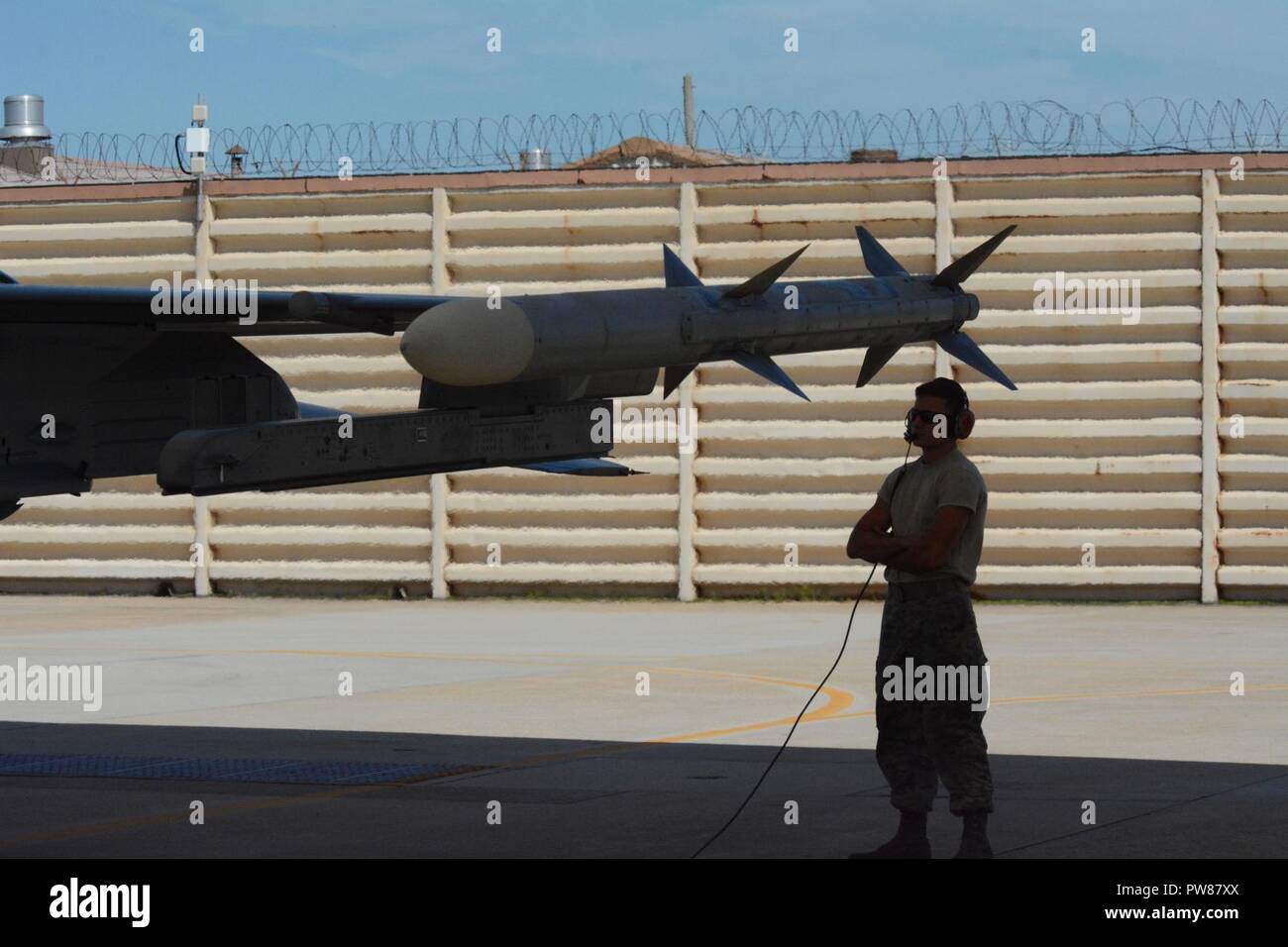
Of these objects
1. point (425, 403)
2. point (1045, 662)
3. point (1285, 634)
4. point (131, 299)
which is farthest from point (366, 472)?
point (1285, 634)

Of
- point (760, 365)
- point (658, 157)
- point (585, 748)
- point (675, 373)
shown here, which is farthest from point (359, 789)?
point (658, 157)

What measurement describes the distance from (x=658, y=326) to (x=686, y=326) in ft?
0.72

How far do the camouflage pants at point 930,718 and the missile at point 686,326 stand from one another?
1.48 metres

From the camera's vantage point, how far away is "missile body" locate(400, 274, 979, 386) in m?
8.77

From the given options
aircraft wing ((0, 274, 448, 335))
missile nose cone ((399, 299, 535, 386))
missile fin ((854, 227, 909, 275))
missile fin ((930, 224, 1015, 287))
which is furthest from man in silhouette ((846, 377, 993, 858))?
aircraft wing ((0, 274, 448, 335))

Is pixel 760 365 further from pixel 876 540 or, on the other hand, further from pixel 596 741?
pixel 596 741

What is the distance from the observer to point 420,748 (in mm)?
14492

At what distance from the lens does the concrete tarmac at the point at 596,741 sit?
1053 cm

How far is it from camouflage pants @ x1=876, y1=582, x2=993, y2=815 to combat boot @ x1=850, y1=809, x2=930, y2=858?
7 centimetres

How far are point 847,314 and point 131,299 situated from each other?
4.33 m

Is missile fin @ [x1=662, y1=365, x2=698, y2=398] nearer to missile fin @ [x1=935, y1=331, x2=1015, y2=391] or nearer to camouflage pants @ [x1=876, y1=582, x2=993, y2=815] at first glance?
missile fin @ [x1=935, y1=331, x2=1015, y2=391]

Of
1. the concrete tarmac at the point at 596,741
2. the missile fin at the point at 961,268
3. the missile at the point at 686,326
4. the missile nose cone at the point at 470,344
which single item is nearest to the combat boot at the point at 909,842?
the concrete tarmac at the point at 596,741

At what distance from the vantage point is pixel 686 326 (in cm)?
995
